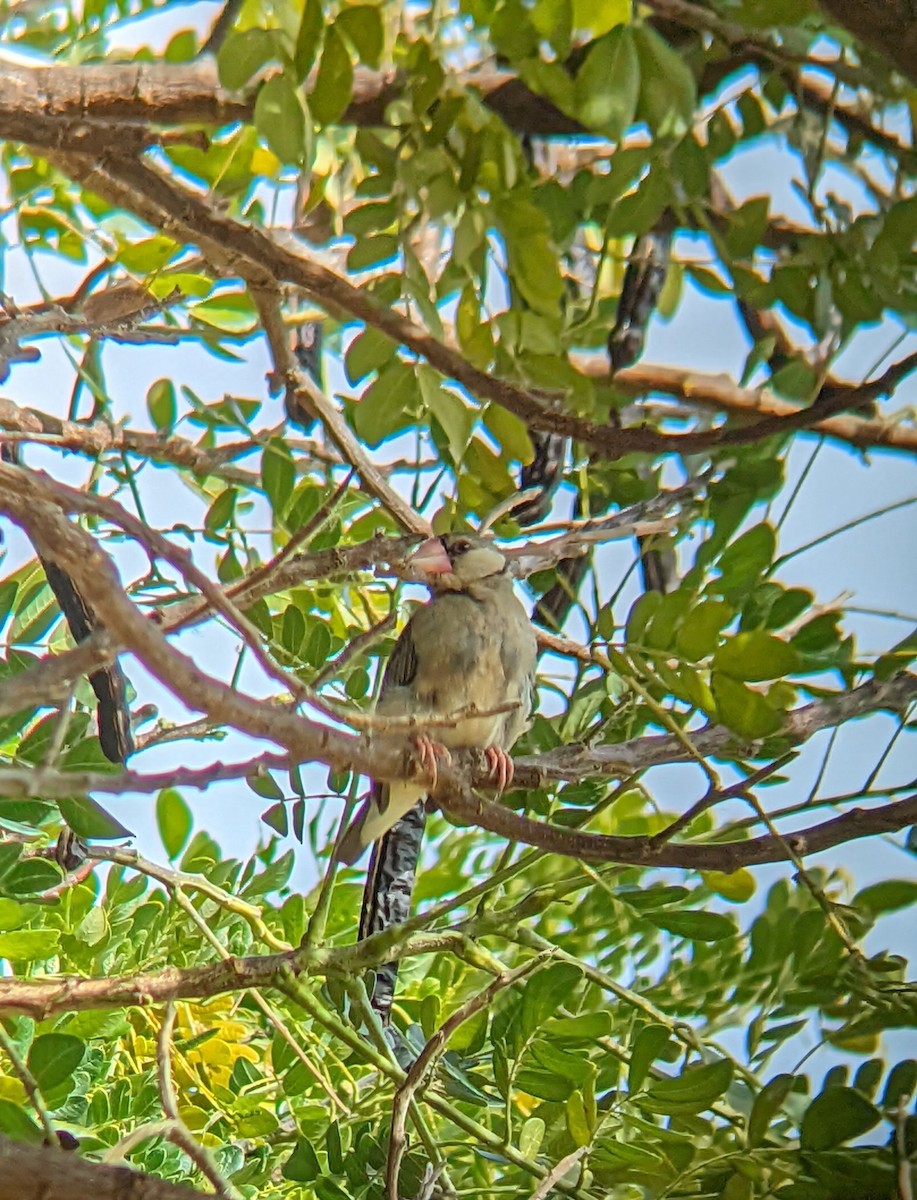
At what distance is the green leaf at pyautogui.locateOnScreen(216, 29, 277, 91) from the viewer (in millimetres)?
831

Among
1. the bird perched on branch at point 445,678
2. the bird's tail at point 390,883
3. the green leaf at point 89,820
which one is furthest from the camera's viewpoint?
the bird perched on branch at point 445,678

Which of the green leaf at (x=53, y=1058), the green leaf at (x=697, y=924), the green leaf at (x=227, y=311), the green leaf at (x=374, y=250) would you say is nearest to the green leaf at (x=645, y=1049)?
the green leaf at (x=697, y=924)

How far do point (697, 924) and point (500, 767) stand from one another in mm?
370

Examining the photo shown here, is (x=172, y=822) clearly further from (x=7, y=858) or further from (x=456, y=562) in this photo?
(x=456, y=562)

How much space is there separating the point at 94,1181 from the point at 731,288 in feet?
2.77

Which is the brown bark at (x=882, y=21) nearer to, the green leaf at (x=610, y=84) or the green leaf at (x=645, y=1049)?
the green leaf at (x=610, y=84)

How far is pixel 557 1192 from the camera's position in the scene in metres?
1.06

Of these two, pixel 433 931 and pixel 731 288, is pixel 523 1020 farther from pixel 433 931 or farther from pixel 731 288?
pixel 731 288

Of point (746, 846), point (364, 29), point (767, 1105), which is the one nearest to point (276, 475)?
point (364, 29)

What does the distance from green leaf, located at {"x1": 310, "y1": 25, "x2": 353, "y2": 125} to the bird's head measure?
78 centimetres

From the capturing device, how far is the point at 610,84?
2.64ft

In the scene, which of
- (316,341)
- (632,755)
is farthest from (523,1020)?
(316,341)

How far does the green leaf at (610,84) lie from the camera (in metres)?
0.80

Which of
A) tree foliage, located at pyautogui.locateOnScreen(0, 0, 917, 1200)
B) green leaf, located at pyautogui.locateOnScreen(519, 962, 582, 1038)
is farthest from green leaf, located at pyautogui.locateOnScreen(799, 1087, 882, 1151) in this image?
green leaf, located at pyautogui.locateOnScreen(519, 962, 582, 1038)
